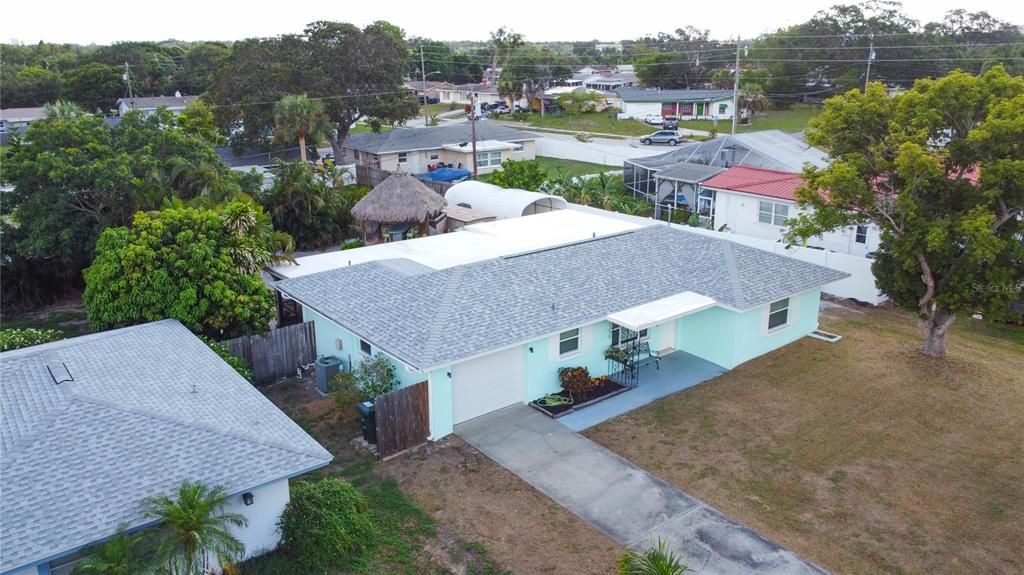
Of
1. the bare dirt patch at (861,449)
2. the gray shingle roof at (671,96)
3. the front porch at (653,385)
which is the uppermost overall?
the gray shingle roof at (671,96)

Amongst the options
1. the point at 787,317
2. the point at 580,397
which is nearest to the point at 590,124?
the point at 787,317

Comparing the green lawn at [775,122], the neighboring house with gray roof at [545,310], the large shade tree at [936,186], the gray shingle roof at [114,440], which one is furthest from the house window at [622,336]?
the green lawn at [775,122]

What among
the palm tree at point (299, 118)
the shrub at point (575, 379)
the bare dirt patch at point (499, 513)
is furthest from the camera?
the palm tree at point (299, 118)

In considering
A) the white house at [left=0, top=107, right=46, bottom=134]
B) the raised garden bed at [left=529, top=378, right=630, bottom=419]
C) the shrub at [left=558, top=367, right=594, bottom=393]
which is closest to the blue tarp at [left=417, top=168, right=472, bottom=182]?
the raised garden bed at [left=529, top=378, right=630, bottom=419]

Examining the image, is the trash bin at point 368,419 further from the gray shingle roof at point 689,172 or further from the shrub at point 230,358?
the gray shingle roof at point 689,172

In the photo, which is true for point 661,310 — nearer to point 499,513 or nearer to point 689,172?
point 499,513

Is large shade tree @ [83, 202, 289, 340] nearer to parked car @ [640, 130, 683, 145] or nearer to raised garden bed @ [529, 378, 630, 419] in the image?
raised garden bed @ [529, 378, 630, 419]

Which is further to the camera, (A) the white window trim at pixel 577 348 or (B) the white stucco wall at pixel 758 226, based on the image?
(B) the white stucco wall at pixel 758 226

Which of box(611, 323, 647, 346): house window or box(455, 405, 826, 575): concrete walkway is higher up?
box(611, 323, 647, 346): house window
